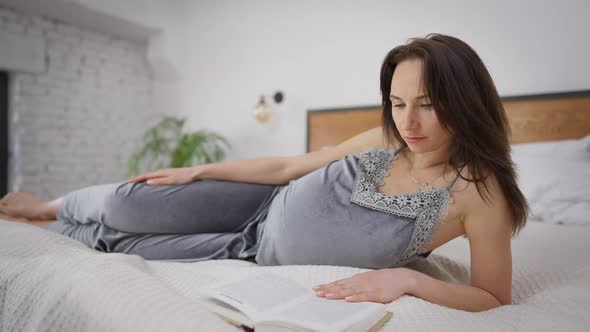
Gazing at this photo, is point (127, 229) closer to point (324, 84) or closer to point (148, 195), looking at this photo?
point (148, 195)

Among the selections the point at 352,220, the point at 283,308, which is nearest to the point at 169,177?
the point at 352,220

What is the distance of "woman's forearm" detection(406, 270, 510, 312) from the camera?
0.83 m

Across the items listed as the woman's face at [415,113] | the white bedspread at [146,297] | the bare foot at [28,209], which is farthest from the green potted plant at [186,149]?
the woman's face at [415,113]

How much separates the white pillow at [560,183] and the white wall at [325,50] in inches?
21.0

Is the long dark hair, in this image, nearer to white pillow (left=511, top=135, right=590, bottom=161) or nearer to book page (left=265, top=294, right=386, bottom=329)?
book page (left=265, top=294, right=386, bottom=329)

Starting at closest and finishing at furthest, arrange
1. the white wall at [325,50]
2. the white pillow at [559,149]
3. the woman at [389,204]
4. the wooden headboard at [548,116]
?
1. the woman at [389,204]
2. the white pillow at [559,149]
3. the wooden headboard at [548,116]
4. the white wall at [325,50]

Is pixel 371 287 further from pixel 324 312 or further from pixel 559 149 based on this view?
pixel 559 149

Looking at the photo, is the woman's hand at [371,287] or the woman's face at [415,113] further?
the woman's face at [415,113]

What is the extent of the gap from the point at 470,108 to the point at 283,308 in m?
0.59

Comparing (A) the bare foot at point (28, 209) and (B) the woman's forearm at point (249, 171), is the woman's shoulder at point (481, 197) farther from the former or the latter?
A: (A) the bare foot at point (28, 209)

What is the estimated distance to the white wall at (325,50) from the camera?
236cm

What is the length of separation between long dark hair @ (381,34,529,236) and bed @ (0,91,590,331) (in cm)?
25

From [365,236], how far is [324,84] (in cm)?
251

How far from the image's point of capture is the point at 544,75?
7.79 feet
